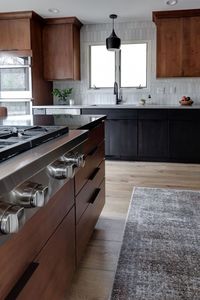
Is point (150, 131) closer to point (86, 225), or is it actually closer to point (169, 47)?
point (169, 47)

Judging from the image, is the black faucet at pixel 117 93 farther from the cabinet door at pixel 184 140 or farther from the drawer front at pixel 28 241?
the drawer front at pixel 28 241

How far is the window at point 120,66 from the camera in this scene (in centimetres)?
523

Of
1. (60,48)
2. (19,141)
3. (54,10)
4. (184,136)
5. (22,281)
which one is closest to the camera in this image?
(22,281)

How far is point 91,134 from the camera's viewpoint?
79.4 inches

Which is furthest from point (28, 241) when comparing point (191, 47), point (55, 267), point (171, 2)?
point (191, 47)

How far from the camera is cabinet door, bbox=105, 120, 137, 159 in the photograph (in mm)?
4754

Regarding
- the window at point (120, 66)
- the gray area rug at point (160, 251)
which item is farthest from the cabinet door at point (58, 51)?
the gray area rug at point (160, 251)

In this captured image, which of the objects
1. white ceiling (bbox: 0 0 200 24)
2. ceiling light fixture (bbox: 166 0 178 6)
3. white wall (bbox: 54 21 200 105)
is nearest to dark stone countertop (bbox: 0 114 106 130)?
white ceiling (bbox: 0 0 200 24)

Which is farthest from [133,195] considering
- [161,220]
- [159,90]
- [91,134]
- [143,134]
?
[159,90]

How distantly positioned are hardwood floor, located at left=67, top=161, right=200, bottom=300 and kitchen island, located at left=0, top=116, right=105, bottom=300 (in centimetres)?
19

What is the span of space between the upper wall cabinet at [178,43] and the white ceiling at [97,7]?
19 centimetres

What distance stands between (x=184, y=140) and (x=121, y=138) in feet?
3.12

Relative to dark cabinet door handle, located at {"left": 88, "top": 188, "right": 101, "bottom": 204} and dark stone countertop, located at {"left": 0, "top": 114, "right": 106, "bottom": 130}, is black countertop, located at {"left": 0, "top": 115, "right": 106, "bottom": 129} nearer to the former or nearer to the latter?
dark stone countertop, located at {"left": 0, "top": 114, "right": 106, "bottom": 130}

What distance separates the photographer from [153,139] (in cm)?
471
